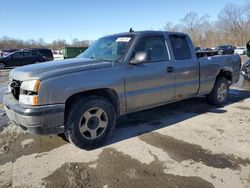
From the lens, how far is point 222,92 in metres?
6.80

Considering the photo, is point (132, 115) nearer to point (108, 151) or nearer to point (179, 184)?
point (108, 151)

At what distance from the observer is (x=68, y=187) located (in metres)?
3.11

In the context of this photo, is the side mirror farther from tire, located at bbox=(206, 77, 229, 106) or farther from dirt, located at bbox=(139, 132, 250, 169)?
tire, located at bbox=(206, 77, 229, 106)

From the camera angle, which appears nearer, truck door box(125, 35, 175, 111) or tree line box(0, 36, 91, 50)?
truck door box(125, 35, 175, 111)

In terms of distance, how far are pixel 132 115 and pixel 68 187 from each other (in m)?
3.09

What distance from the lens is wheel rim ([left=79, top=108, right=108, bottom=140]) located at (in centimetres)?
405

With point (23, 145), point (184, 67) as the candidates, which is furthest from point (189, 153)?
point (23, 145)

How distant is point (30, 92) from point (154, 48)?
8.23ft

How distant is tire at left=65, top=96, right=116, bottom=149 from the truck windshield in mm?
902

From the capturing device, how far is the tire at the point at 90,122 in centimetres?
391

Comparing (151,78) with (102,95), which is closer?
(102,95)

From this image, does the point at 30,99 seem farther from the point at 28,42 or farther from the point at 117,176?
the point at 28,42

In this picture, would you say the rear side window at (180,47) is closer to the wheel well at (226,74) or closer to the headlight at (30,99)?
the wheel well at (226,74)

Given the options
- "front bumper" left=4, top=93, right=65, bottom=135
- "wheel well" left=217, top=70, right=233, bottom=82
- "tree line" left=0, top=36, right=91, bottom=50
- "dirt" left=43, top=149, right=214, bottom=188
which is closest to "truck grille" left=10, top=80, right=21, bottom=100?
"front bumper" left=4, top=93, right=65, bottom=135
